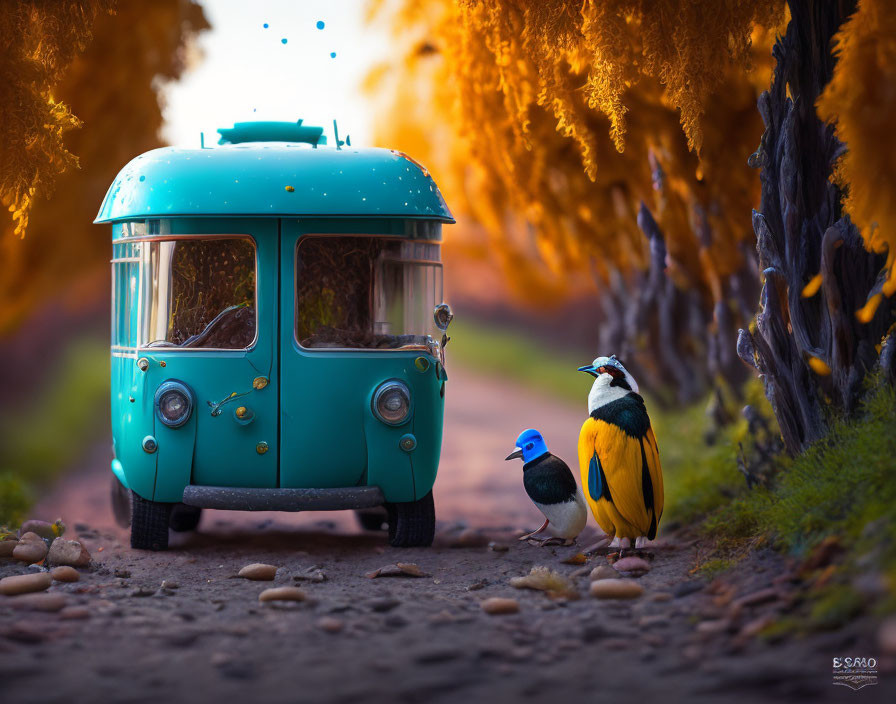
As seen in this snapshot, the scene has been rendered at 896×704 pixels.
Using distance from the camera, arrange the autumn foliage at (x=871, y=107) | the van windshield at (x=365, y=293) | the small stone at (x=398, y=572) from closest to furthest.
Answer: the autumn foliage at (x=871, y=107), the small stone at (x=398, y=572), the van windshield at (x=365, y=293)

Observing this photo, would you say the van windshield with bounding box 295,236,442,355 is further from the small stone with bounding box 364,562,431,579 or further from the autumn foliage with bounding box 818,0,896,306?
the autumn foliage with bounding box 818,0,896,306

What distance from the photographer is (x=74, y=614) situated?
4.52 meters

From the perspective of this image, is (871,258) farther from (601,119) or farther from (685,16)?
(601,119)

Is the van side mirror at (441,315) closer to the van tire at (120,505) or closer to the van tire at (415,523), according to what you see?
the van tire at (415,523)

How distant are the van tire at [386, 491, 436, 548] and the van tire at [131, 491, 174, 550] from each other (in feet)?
4.68

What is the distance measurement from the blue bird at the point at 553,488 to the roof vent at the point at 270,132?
2.55 metres

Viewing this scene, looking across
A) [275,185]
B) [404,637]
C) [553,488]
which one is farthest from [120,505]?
[404,637]

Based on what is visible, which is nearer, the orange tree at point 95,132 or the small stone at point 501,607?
the small stone at point 501,607

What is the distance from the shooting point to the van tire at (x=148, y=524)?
629 cm

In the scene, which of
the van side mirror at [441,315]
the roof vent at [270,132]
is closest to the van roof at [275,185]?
the van side mirror at [441,315]

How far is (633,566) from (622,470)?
0.54 m

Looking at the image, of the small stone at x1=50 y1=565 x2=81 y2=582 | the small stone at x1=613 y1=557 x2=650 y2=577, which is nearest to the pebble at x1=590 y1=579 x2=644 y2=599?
the small stone at x1=613 y1=557 x2=650 y2=577

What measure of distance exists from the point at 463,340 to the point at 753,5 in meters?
20.2

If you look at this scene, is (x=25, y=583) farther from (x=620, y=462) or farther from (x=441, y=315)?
(x=620, y=462)
